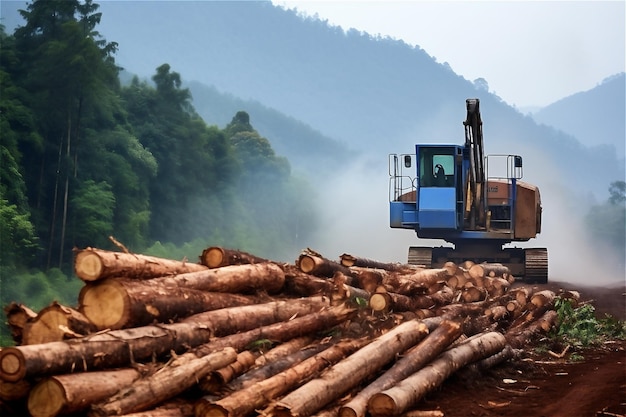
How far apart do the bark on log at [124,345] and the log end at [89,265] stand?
704mm

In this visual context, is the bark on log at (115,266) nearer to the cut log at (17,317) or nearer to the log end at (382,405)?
the cut log at (17,317)

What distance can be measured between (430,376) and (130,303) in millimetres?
3529

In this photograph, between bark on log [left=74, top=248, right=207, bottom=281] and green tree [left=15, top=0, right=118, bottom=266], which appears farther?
green tree [left=15, top=0, right=118, bottom=266]

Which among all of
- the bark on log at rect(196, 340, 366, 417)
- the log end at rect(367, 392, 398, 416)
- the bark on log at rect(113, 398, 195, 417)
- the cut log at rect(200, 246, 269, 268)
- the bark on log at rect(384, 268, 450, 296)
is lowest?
the log end at rect(367, 392, 398, 416)

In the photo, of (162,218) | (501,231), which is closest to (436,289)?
(501,231)

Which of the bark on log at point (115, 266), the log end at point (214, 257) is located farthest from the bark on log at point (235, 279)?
the log end at point (214, 257)

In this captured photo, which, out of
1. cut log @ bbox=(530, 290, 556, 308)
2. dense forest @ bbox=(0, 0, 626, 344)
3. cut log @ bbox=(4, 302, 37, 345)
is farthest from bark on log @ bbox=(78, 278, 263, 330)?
dense forest @ bbox=(0, 0, 626, 344)

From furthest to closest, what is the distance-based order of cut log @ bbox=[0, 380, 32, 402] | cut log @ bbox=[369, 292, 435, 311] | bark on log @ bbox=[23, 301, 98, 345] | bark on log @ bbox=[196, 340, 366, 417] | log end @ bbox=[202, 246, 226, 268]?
1. cut log @ bbox=[369, 292, 435, 311]
2. log end @ bbox=[202, 246, 226, 268]
3. bark on log @ bbox=[23, 301, 98, 345]
4. bark on log @ bbox=[196, 340, 366, 417]
5. cut log @ bbox=[0, 380, 32, 402]

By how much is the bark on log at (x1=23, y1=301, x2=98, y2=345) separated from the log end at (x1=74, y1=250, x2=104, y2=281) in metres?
0.40

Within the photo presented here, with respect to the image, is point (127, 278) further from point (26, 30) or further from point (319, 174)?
point (319, 174)

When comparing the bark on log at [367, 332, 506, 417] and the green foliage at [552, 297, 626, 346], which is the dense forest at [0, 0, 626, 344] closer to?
the green foliage at [552, 297, 626, 346]

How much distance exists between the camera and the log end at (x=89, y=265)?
889 centimetres

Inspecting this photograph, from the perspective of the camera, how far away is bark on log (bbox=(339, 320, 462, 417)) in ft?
28.5

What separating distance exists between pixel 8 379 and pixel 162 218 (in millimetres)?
49304
